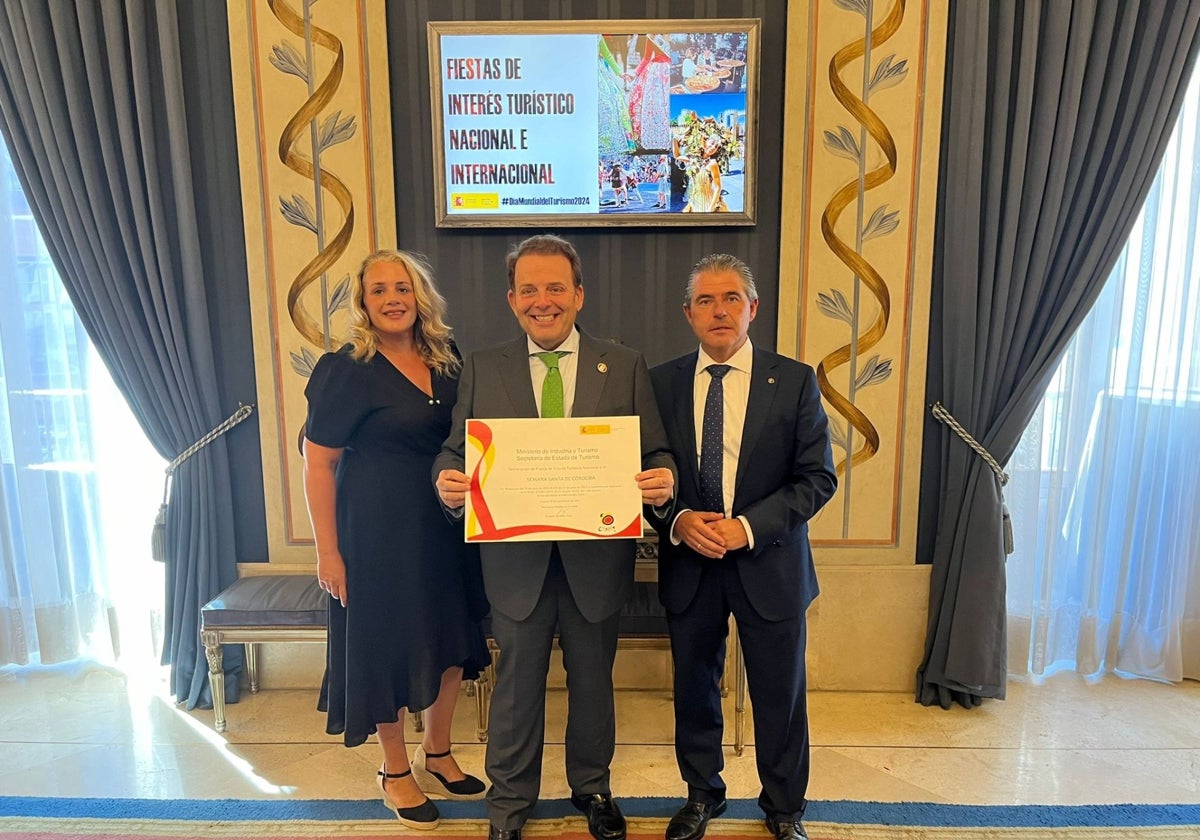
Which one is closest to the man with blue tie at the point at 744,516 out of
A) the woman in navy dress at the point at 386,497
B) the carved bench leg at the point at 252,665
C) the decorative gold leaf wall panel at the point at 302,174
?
the woman in navy dress at the point at 386,497

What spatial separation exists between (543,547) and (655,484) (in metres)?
0.34

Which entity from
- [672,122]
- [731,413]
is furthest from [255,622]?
[672,122]

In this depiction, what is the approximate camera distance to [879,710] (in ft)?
8.68

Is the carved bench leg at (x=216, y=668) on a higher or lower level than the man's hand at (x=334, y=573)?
lower

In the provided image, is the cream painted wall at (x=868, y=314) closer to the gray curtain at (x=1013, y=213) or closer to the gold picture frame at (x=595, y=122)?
the gray curtain at (x=1013, y=213)

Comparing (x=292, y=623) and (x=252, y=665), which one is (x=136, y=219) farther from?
(x=252, y=665)

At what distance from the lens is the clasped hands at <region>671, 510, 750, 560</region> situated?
1.69 meters

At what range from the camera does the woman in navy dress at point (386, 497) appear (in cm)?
181

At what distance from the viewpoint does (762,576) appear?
5.77ft

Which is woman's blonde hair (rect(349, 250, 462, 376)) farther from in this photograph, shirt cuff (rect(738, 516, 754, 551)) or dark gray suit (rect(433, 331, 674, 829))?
shirt cuff (rect(738, 516, 754, 551))

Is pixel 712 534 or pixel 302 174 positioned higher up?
pixel 302 174

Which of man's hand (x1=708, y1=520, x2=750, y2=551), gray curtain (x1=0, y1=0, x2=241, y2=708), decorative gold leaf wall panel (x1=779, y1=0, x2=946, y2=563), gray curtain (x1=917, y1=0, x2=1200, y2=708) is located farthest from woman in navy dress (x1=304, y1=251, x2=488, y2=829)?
gray curtain (x1=917, y1=0, x2=1200, y2=708)

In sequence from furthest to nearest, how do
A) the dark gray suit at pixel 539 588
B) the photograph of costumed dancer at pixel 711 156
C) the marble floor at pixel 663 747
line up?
the photograph of costumed dancer at pixel 711 156, the marble floor at pixel 663 747, the dark gray suit at pixel 539 588

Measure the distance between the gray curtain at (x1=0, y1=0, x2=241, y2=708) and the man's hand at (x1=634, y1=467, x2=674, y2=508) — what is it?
1.92m
